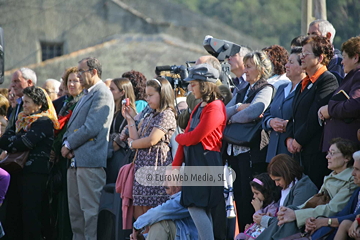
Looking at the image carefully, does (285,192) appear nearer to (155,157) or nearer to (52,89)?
(155,157)

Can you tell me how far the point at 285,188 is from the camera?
5.05m

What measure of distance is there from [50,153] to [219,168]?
2.56 metres

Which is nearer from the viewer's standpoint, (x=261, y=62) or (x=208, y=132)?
(x=208, y=132)

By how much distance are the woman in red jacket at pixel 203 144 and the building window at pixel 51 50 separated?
19.7m

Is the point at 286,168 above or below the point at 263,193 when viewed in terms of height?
above

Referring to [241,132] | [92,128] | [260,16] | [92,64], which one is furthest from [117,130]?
[260,16]

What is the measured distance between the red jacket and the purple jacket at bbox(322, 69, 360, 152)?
963mm

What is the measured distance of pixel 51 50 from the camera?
24.5m

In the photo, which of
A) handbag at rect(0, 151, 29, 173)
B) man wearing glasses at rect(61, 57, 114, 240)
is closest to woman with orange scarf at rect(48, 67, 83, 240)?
man wearing glasses at rect(61, 57, 114, 240)

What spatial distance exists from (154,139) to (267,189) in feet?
4.25

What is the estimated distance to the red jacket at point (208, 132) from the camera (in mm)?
5270

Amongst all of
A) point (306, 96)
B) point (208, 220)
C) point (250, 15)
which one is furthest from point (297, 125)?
point (250, 15)

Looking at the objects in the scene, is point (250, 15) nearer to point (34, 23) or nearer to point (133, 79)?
point (34, 23)

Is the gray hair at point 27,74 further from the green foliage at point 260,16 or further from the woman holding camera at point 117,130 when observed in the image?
the green foliage at point 260,16
